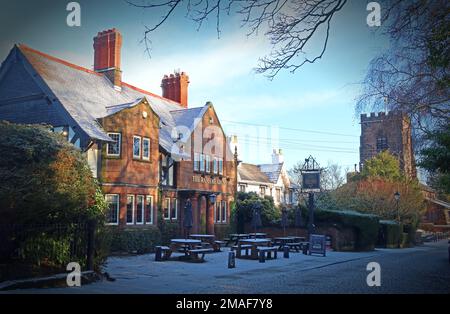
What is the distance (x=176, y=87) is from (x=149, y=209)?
16494 mm

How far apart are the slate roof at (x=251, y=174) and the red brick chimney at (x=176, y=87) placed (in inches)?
557

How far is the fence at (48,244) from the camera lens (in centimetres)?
1196

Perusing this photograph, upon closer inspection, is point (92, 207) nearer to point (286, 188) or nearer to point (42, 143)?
point (42, 143)

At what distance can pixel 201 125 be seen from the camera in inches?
1310

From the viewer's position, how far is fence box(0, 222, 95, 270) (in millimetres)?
11961

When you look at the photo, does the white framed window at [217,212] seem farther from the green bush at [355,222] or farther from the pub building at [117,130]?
the green bush at [355,222]

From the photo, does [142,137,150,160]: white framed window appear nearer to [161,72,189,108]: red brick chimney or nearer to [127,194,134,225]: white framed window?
[127,194,134,225]: white framed window

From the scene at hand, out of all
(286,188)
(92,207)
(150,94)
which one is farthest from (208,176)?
(286,188)

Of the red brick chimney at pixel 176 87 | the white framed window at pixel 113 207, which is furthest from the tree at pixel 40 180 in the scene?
the red brick chimney at pixel 176 87

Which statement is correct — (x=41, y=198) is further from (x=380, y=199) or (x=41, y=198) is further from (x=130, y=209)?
(x=380, y=199)

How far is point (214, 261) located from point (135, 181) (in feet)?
24.1

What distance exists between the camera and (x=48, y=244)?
12688mm

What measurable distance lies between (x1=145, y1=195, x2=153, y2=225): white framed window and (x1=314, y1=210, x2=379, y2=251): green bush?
11193 millimetres

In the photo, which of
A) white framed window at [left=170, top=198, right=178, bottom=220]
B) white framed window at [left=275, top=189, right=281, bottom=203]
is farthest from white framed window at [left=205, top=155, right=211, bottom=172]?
white framed window at [left=275, top=189, right=281, bottom=203]
